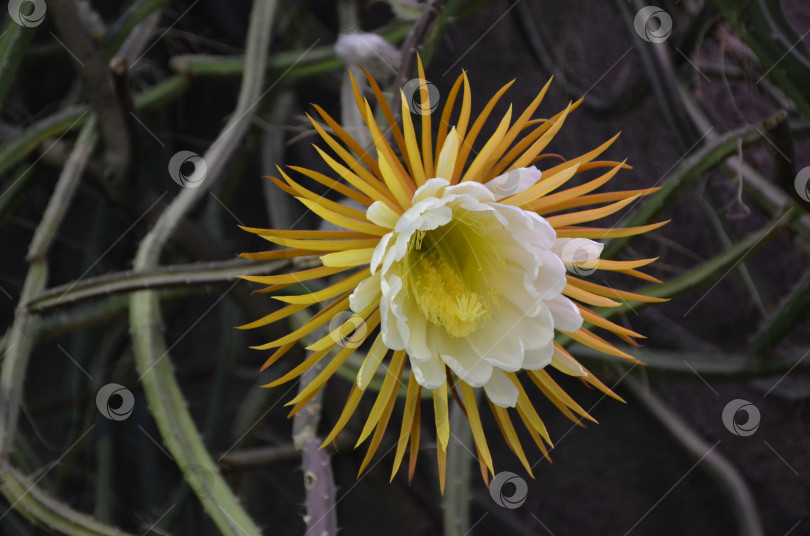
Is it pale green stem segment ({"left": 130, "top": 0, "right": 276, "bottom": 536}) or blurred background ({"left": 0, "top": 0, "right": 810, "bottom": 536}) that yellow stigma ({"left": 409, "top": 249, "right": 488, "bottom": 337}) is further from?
pale green stem segment ({"left": 130, "top": 0, "right": 276, "bottom": 536})

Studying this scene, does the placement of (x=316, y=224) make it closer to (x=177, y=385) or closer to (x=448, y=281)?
(x=177, y=385)

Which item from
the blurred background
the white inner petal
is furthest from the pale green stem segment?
the white inner petal

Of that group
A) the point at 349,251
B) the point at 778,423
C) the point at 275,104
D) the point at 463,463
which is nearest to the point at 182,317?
the point at 275,104

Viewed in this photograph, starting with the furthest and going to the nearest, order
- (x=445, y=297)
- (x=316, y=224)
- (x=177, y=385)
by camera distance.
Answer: (x=316, y=224)
(x=177, y=385)
(x=445, y=297)

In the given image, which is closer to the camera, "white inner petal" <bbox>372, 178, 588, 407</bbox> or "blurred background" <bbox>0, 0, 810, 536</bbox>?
"white inner petal" <bbox>372, 178, 588, 407</bbox>

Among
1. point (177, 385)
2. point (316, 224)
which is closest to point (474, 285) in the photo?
point (177, 385)

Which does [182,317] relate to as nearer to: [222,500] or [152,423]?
[152,423]

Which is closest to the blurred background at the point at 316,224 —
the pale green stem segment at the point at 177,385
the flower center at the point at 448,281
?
the pale green stem segment at the point at 177,385
